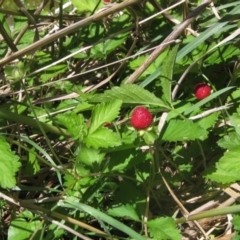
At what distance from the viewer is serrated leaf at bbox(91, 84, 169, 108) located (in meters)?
1.26

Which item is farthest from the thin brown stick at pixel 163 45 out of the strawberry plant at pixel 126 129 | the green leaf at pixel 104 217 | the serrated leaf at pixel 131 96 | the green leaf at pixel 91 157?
the green leaf at pixel 104 217

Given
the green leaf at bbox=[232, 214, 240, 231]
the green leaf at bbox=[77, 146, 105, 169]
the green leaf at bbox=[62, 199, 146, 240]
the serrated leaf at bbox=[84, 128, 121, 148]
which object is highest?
the serrated leaf at bbox=[84, 128, 121, 148]

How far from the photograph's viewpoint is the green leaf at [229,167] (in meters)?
1.15

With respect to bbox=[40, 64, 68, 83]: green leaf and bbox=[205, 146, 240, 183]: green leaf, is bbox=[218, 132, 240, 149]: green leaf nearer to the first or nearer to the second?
bbox=[205, 146, 240, 183]: green leaf

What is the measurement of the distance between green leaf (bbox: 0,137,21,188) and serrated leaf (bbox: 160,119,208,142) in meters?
0.35

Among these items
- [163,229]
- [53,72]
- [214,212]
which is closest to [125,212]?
[163,229]

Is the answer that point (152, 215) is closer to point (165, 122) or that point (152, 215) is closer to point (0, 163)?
point (165, 122)

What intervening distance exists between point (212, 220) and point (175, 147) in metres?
0.21

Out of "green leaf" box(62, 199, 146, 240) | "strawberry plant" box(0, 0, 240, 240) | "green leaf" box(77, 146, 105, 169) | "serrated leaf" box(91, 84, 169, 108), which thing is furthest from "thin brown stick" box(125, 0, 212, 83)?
"green leaf" box(62, 199, 146, 240)

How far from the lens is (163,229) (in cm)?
120

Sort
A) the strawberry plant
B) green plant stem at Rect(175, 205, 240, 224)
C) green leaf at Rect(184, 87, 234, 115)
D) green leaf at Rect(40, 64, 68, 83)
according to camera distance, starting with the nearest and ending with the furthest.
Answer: green plant stem at Rect(175, 205, 240, 224), the strawberry plant, green leaf at Rect(184, 87, 234, 115), green leaf at Rect(40, 64, 68, 83)

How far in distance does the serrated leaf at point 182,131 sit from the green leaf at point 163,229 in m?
0.18

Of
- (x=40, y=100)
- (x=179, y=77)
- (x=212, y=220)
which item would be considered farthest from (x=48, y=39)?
(x=212, y=220)

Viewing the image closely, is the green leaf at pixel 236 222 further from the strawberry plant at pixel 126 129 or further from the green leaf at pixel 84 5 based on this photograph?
the green leaf at pixel 84 5
